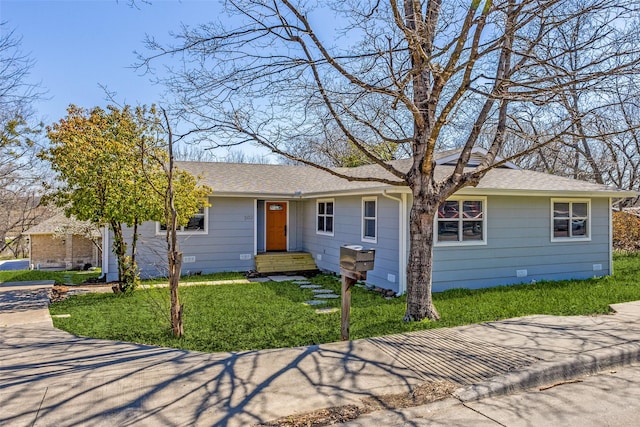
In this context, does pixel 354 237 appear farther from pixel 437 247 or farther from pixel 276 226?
pixel 276 226

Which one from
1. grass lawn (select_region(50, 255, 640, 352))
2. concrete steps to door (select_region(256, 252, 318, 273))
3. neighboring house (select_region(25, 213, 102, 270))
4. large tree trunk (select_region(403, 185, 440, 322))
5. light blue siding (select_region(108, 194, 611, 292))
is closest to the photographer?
grass lawn (select_region(50, 255, 640, 352))

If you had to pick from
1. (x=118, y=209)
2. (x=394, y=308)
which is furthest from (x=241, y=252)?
(x=394, y=308)

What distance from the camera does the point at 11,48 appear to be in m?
8.41

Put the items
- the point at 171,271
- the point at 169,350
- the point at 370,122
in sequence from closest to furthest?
1. the point at 169,350
2. the point at 171,271
3. the point at 370,122

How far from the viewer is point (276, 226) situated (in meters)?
14.1

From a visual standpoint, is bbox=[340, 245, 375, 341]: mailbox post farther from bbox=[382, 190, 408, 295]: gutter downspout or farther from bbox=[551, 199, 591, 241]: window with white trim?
bbox=[551, 199, 591, 241]: window with white trim

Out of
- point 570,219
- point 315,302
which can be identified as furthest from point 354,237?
point 570,219

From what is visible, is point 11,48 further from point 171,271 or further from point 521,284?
point 521,284

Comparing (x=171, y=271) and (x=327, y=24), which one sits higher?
(x=327, y=24)

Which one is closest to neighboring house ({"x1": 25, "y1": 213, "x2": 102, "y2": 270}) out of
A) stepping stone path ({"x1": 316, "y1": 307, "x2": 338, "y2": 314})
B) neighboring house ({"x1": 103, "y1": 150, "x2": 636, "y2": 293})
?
neighboring house ({"x1": 103, "y1": 150, "x2": 636, "y2": 293})

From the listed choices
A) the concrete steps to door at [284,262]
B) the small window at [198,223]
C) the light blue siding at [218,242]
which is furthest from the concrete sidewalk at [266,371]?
the concrete steps to door at [284,262]

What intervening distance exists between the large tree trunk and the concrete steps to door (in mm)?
6725

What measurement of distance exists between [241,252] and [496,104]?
8.46 m

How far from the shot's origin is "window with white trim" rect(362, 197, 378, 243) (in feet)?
32.8
